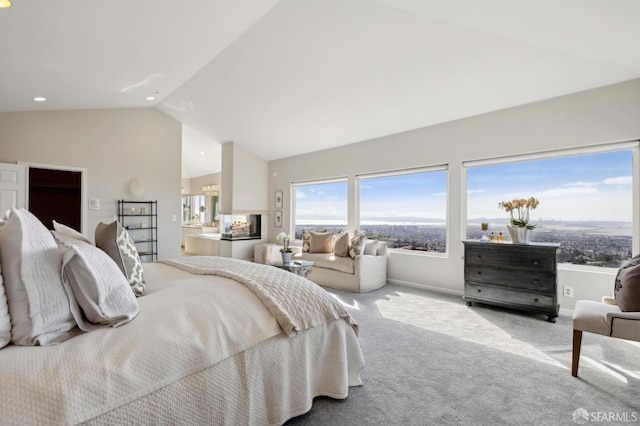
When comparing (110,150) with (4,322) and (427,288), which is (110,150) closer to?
(4,322)

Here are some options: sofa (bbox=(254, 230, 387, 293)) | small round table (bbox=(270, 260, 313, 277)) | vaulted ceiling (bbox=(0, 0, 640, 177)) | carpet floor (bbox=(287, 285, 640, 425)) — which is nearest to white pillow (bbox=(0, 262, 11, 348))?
carpet floor (bbox=(287, 285, 640, 425))

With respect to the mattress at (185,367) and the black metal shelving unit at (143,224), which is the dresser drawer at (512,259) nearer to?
the mattress at (185,367)

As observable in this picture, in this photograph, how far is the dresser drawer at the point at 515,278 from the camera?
3.27 m

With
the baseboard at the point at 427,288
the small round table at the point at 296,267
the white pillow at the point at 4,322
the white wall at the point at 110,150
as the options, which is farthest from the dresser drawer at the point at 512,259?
the white wall at the point at 110,150

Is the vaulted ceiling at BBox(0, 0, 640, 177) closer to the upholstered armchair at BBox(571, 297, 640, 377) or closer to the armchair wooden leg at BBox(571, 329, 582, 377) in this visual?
the upholstered armchair at BBox(571, 297, 640, 377)

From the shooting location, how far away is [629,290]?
6.79 feet

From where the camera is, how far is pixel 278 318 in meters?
1.54

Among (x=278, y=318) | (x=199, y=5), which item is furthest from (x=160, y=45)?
(x=278, y=318)

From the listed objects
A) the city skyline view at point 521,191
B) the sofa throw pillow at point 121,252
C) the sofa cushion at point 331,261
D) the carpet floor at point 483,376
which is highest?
the city skyline view at point 521,191

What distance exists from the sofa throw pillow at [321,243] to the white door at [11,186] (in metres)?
4.15

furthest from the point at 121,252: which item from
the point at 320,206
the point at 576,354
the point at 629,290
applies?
the point at 320,206

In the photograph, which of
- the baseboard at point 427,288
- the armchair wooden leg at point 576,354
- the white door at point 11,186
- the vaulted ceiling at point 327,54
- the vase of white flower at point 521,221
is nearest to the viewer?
the armchair wooden leg at point 576,354

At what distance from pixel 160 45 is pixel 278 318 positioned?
10.7 ft

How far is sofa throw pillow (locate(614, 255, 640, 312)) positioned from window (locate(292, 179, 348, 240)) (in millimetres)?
4175
